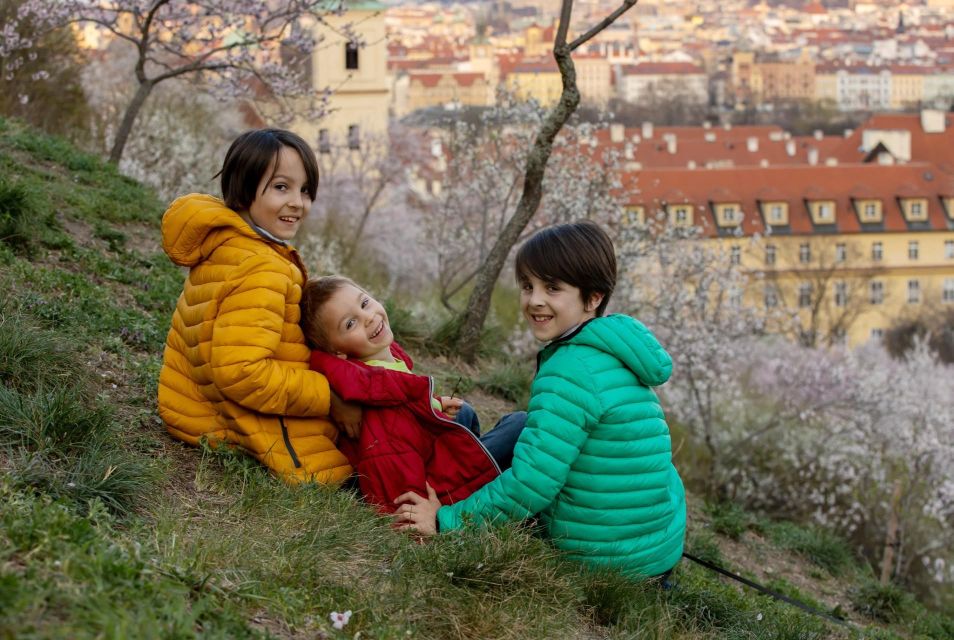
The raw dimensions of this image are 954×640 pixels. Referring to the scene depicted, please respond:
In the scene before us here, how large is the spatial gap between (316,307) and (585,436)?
38.7 inches

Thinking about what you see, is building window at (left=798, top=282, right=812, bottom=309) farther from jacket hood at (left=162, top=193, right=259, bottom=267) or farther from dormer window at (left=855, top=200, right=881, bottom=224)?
jacket hood at (left=162, top=193, right=259, bottom=267)

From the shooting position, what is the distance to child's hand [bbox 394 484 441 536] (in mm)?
3898

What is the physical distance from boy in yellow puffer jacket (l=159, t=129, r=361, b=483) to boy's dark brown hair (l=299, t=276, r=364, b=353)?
4 cm

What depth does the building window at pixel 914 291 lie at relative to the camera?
189 ft

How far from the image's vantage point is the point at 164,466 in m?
3.96

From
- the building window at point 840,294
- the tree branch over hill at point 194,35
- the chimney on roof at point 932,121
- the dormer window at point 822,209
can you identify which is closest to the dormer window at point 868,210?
the dormer window at point 822,209

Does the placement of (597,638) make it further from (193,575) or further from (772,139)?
(772,139)

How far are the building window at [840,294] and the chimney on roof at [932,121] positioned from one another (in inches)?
1239

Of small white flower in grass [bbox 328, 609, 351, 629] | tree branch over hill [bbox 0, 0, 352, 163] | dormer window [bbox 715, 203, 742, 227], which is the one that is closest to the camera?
small white flower in grass [bbox 328, 609, 351, 629]

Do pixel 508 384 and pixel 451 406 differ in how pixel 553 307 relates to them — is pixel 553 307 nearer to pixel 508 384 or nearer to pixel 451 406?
pixel 451 406

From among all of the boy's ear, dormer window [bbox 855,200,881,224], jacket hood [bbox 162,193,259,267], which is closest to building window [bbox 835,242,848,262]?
dormer window [bbox 855,200,881,224]

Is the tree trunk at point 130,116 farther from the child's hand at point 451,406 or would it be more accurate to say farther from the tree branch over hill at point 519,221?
the child's hand at point 451,406

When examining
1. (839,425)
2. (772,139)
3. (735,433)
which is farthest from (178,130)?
(772,139)

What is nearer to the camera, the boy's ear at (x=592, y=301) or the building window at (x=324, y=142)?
the boy's ear at (x=592, y=301)
